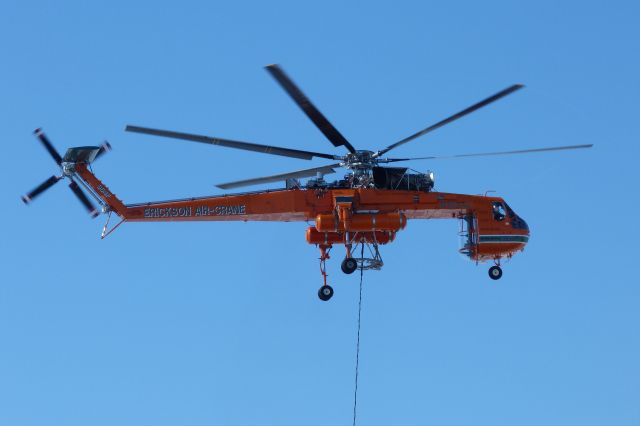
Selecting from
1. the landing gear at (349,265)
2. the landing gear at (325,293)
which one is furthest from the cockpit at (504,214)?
the landing gear at (325,293)

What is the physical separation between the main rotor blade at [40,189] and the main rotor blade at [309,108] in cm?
948

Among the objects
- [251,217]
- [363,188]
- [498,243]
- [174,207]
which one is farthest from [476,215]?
[174,207]

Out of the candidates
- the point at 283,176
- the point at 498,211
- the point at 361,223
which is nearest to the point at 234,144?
the point at 283,176

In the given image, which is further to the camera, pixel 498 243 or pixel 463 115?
pixel 498 243

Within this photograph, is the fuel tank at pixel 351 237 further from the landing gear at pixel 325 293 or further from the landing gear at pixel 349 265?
the landing gear at pixel 325 293

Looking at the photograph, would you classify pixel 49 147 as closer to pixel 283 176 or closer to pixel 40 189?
pixel 40 189

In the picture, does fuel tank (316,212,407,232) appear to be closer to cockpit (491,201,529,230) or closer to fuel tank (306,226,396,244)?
fuel tank (306,226,396,244)

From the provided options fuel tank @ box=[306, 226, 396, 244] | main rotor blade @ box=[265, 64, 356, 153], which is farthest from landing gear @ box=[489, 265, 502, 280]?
main rotor blade @ box=[265, 64, 356, 153]

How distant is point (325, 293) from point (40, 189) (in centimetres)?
1032

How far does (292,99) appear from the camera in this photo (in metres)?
35.5

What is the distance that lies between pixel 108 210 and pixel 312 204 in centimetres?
688

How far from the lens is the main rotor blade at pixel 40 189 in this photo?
39.6 meters

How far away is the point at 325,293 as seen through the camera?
40.7 metres

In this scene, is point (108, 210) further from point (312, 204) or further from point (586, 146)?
point (586, 146)
